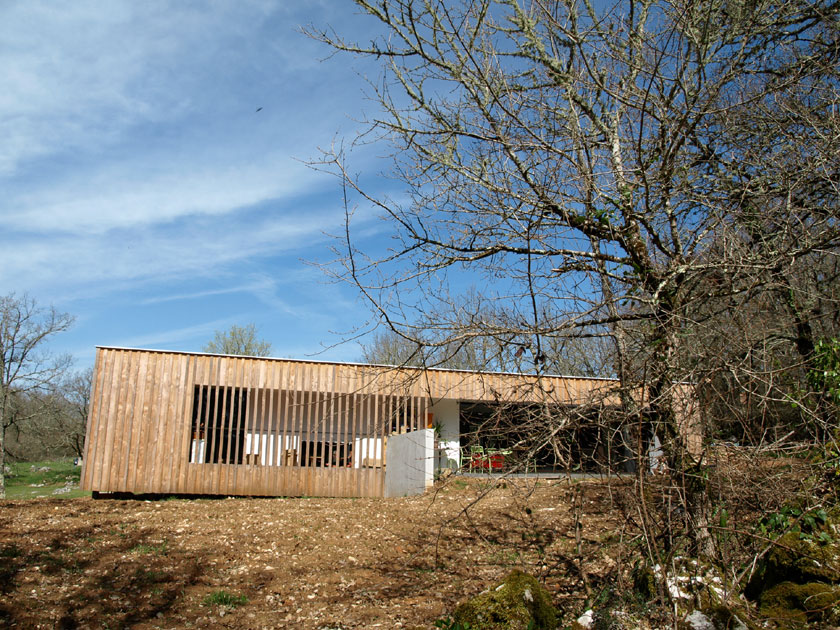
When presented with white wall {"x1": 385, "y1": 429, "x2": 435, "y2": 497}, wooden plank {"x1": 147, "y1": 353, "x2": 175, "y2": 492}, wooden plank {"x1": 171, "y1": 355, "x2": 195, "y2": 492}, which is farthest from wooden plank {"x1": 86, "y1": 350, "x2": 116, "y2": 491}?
white wall {"x1": 385, "y1": 429, "x2": 435, "y2": 497}

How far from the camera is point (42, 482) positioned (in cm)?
2712

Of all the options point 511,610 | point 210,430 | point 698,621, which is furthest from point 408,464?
point 698,621

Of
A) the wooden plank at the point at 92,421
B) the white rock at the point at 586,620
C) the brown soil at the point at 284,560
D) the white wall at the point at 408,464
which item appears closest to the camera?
the white rock at the point at 586,620

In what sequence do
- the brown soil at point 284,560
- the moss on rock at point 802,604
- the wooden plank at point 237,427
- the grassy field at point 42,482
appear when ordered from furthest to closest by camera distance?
the grassy field at point 42,482 → the wooden plank at point 237,427 → the brown soil at point 284,560 → the moss on rock at point 802,604

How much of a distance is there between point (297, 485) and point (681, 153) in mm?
12181

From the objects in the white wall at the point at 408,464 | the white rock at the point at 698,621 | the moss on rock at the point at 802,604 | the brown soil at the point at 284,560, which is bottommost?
the brown soil at the point at 284,560

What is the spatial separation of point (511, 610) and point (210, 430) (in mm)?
12591

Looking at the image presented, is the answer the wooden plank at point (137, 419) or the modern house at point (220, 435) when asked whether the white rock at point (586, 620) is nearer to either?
the modern house at point (220, 435)

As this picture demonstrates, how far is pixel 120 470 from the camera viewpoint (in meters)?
14.5

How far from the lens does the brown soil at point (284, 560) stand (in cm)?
617

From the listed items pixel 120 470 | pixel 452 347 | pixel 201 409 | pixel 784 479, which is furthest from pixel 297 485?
pixel 784 479

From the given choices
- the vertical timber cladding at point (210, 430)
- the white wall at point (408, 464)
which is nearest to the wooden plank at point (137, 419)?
the vertical timber cladding at point (210, 430)

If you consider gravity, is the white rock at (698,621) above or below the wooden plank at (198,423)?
below

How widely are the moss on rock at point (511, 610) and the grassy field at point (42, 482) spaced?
18437 mm
